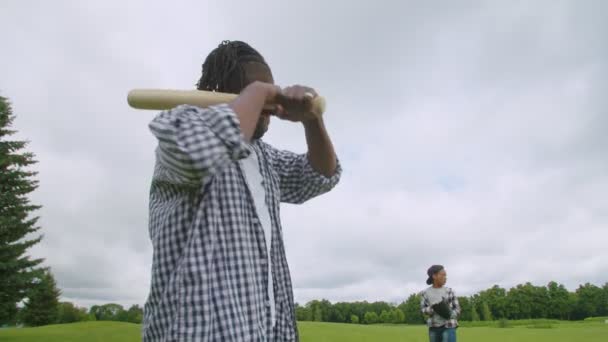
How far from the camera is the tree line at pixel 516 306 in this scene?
214ft

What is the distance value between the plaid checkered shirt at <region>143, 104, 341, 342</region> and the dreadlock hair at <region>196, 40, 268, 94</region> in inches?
13.9

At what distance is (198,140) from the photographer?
1.15 metres

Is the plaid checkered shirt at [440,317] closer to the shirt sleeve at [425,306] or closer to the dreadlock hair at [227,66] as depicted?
the shirt sleeve at [425,306]

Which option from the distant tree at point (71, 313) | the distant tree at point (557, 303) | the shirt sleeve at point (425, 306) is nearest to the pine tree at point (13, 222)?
the shirt sleeve at point (425, 306)

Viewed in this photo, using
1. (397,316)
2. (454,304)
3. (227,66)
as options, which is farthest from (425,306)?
(397,316)

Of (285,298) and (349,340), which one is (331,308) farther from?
(285,298)

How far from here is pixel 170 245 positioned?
128 cm

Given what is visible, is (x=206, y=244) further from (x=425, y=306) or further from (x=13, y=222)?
(x=13, y=222)

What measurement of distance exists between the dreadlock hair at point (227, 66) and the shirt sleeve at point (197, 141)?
16.1 inches

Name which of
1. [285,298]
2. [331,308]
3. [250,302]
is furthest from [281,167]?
[331,308]

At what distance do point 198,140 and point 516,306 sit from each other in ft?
245

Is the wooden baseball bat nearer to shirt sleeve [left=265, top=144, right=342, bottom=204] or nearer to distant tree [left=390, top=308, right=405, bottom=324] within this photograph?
shirt sleeve [left=265, top=144, right=342, bottom=204]

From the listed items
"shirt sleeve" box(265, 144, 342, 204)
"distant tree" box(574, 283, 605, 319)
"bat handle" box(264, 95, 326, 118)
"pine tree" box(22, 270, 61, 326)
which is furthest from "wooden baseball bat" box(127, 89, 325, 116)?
"distant tree" box(574, 283, 605, 319)

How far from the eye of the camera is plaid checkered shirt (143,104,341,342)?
1.18 m
